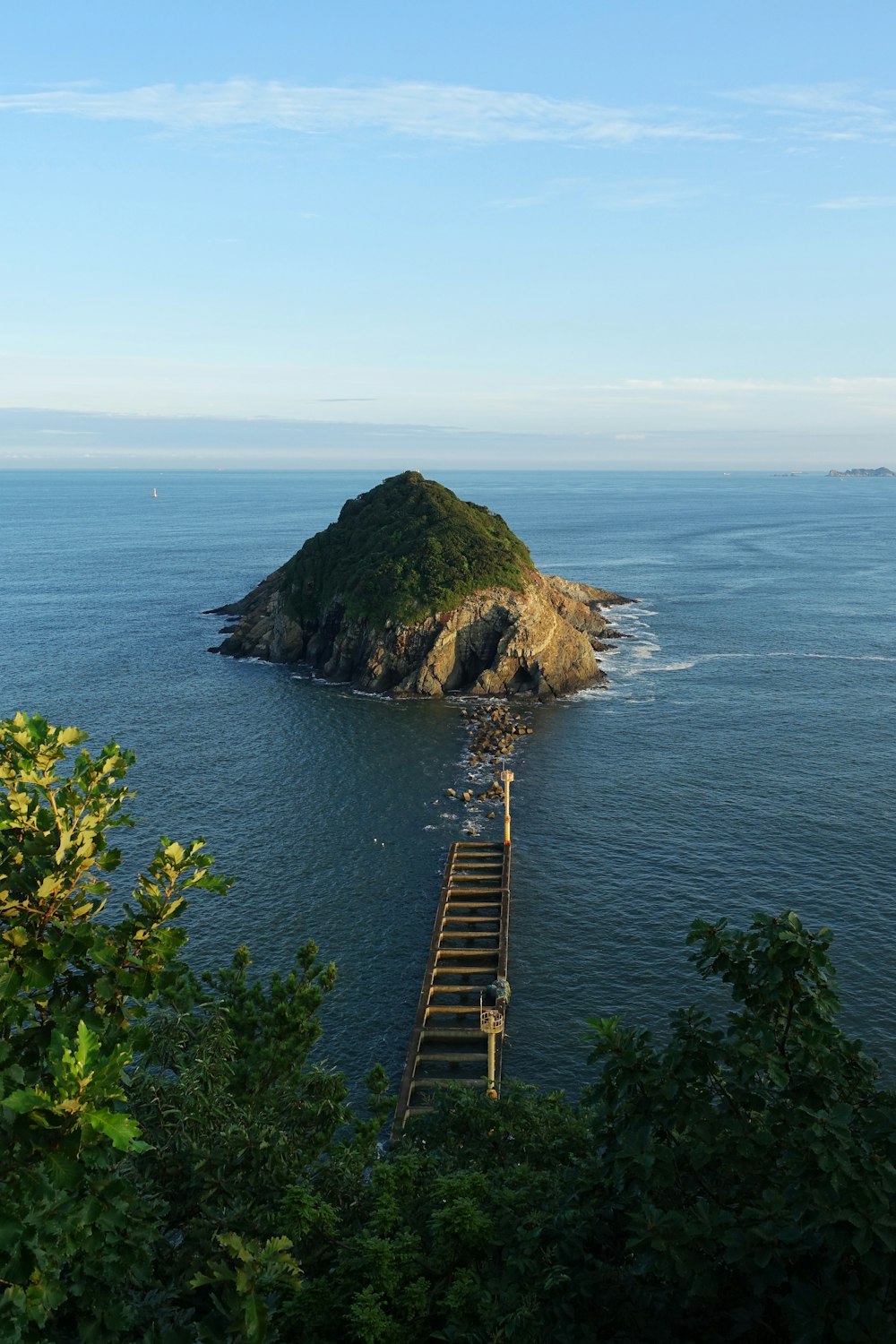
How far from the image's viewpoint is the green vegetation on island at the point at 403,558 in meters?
102

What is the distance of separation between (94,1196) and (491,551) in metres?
102

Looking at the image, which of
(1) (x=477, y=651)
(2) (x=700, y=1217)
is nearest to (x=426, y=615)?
(1) (x=477, y=651)

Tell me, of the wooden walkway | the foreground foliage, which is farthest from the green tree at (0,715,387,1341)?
the wooden walkway

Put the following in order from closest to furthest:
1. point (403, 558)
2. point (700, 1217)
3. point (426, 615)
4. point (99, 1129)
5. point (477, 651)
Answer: point (99, 1129) → point (700, 1217) → point (426, 615) → point (477, 651) → point (403, 558)

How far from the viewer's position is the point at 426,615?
326ft

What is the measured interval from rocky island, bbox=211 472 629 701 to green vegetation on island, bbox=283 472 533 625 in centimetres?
17

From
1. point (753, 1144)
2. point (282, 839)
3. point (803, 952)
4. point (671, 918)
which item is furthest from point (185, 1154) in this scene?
point (282, 839)

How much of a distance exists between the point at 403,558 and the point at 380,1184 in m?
93.3

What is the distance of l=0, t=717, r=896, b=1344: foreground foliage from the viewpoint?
9.09m

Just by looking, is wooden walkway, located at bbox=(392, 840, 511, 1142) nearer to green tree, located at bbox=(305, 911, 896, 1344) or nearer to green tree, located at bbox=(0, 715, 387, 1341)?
green tree, located at bbox=(0, 715, 387, 1341)

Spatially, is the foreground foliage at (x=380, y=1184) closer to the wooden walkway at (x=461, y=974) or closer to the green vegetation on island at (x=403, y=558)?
the wooden walkway at (x=461, y=974)

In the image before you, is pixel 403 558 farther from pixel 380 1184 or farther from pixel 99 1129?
pixel 99 1129

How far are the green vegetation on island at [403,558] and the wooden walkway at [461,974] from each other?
45118mm

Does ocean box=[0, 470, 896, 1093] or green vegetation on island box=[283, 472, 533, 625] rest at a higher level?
green vegetation on island box=[283, 472, 533, 625]
